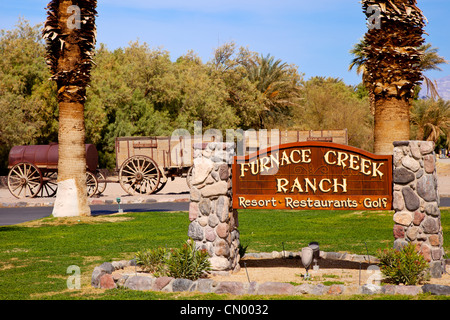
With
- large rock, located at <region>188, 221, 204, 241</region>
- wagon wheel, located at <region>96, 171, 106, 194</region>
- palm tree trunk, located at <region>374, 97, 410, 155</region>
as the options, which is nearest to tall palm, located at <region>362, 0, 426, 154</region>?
palm tree trunk, located at <region>374, 97, 410, 155</region>

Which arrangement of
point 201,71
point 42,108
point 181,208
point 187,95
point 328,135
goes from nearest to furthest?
point 181,208
point 328,135
point 42,108
point 187,95
point 201,71

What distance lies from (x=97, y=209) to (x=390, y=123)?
1151 centimetres

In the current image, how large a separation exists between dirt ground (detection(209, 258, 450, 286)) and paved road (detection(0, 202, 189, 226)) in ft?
34.8

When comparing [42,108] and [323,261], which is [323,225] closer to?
[323,261]

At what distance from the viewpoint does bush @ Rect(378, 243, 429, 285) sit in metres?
8.12

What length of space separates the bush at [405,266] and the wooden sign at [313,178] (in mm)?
829

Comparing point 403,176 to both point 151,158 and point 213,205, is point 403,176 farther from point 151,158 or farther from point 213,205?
point 151,158

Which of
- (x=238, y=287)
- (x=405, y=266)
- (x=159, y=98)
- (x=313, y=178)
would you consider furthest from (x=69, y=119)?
(x=159, y=98)

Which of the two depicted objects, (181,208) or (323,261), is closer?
(323,261)

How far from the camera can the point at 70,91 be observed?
→ 17.3 metres

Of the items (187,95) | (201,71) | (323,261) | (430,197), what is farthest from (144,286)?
(201,71)

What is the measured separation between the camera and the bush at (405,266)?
8.12m

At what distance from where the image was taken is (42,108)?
36.8 metres

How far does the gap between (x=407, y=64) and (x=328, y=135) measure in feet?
39.1
